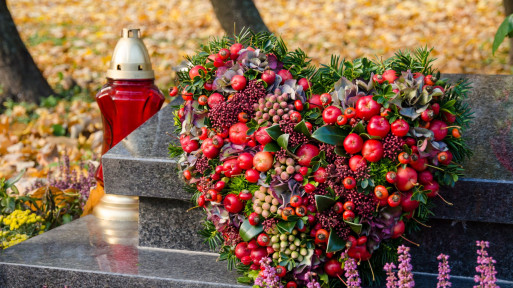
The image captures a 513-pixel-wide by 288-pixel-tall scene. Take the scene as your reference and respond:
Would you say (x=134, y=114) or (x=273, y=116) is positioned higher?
(x=273, y=116)

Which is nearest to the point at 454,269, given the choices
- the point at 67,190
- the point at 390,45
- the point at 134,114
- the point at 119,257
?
the point at 119,257

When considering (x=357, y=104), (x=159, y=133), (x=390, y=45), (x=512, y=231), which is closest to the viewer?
(x=357, y=104)

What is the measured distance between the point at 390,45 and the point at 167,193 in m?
4.99

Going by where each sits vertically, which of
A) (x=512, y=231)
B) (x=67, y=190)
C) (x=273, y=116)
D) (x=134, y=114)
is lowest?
(x=67, y=190)

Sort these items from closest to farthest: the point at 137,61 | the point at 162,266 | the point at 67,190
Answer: the point at 162,266 → the point at 137,61 → the point at 67,190

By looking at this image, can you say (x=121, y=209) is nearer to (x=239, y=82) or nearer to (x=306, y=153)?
(x=239, y=82)

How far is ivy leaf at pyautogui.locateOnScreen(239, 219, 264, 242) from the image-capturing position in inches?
76.0

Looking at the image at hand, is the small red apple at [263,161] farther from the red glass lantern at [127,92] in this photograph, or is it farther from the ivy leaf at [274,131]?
the red glass lantern at [127,92]

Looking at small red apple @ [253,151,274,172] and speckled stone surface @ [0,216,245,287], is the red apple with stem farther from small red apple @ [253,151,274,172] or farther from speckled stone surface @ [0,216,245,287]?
speckled stone surface @ [0,216,245,287]

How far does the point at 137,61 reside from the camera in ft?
9.01

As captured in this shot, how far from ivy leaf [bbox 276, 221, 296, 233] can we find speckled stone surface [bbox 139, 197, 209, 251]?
596 millimetres

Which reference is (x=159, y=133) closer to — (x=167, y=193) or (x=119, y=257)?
(x=167, y=193)

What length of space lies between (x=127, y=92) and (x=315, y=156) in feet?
4.13

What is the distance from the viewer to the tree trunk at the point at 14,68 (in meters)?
5.11
